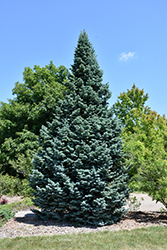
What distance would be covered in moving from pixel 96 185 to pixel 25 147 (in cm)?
882

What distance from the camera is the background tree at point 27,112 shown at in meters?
14.0

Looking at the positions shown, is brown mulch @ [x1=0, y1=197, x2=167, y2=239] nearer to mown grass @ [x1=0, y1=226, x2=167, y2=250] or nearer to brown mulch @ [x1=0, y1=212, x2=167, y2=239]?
brown mulch @ [x1=0, y1=212, x2=167, y2=239]

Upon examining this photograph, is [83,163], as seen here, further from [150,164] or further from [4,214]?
[4,214]

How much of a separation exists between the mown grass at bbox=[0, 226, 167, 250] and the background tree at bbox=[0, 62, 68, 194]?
838cm

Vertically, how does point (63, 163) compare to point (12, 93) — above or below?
below

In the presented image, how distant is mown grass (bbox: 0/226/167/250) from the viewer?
4645 mm

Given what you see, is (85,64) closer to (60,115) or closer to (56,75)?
(60,115)

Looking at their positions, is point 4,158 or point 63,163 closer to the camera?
point 63,163

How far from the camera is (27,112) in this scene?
1479 centimetres

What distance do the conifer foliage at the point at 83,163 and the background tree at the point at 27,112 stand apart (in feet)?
21.2

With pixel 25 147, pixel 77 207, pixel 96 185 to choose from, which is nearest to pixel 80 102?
pixel 96 185

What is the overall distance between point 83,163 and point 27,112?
9.43 meters

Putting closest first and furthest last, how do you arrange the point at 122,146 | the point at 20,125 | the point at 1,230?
the point at 1,230 → the point at 122,146 → the point at 20,125

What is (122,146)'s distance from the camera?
23.4 feet
